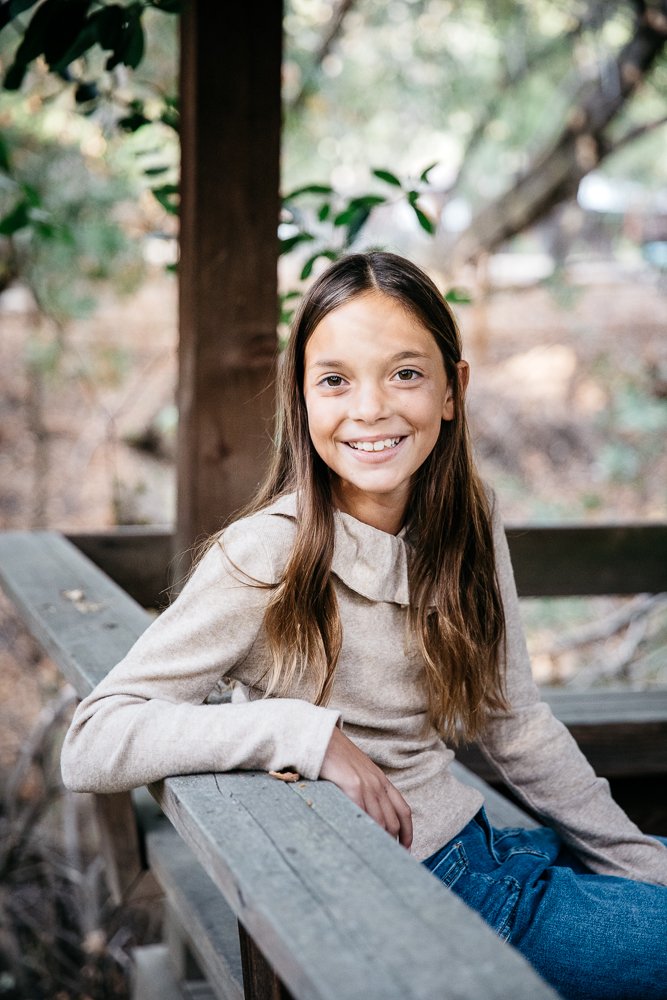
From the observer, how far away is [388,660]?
4.88ft

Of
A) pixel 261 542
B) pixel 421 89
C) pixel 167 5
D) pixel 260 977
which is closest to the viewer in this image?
pixel 260 977

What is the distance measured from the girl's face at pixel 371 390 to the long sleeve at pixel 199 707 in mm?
150

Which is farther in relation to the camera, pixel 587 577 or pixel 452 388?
pixel 587 577

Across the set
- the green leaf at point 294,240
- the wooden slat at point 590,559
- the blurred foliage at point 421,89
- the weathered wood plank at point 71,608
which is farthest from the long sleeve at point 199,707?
the blurred foliage at point 421,89

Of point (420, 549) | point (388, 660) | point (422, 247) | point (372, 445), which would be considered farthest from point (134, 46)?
point (422, 247)

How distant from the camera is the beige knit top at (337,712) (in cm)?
122

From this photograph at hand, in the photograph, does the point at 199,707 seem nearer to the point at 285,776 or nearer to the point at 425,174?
the point at 285,776

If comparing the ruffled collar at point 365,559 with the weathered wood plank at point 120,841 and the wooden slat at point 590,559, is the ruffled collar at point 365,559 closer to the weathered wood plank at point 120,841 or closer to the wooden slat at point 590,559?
the weathered wood plank at point 120,841

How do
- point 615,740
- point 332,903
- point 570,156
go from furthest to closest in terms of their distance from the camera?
1. point 570,156
2. point 615,740
3. point 332,903

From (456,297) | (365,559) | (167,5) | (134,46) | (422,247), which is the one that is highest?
(422,247)

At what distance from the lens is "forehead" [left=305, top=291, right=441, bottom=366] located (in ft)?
4.75

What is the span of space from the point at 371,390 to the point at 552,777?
66cm

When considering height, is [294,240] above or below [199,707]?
above

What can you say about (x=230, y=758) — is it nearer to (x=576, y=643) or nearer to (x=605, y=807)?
(x=605, y=807)
